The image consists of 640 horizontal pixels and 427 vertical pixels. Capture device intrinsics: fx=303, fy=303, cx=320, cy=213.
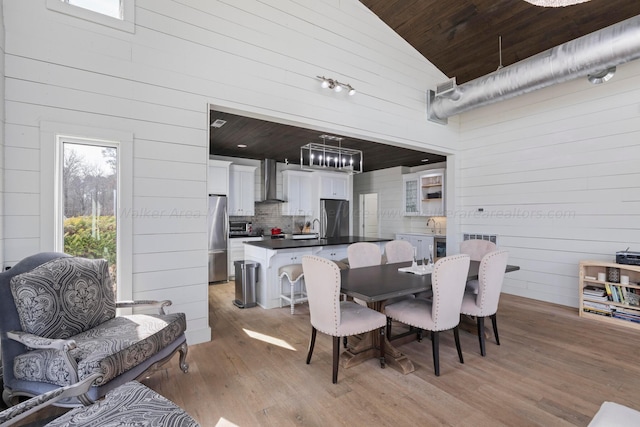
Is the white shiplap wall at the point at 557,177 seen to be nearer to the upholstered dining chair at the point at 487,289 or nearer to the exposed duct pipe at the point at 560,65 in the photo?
the exposed duct pipe at the point at 560,65

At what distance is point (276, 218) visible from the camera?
7805mm

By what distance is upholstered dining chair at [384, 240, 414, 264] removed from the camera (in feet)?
13.1

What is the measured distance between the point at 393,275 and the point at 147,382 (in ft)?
7.42

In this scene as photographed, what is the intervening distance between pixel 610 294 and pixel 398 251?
8.81 feet

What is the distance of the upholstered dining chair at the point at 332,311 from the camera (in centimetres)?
236

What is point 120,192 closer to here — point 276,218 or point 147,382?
point 147,382

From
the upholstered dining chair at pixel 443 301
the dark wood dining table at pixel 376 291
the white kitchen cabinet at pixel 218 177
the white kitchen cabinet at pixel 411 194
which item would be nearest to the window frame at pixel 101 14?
the dark wood dining table at pixel 376 291

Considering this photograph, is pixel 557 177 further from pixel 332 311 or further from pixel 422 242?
pixel 332 311

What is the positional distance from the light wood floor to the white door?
21.1 feet

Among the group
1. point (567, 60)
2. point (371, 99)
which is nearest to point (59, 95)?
point (371, 99)

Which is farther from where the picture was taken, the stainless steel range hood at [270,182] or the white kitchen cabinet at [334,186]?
the white kitchen cabinet at [334,186]

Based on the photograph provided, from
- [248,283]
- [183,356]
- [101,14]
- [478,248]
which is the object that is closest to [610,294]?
[478,248]

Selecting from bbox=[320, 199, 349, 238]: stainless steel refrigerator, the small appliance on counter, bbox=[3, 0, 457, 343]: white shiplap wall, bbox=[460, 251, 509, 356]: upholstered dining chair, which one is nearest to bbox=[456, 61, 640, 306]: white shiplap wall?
bbox=[460, 251, 509, 356]: upholstered dining chair

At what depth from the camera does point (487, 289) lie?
9.32 feet
